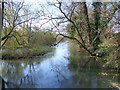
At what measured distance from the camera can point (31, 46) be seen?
3.43 metres

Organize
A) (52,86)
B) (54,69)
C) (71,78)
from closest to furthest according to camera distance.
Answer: (52,86) → (71,78) → (54,69)

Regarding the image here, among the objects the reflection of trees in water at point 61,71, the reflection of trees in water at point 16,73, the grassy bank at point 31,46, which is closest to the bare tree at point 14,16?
the grassy bank at point 31,46

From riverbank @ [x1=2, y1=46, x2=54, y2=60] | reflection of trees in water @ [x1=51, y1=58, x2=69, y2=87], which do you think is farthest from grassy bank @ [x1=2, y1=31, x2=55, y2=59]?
reflection of trees in water @ [x1=51, y1=58, x2=69, y2=87]

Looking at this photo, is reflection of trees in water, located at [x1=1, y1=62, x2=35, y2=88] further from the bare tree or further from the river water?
the bare tree

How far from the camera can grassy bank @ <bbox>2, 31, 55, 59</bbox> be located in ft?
10.9

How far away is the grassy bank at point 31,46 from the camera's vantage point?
3336mm

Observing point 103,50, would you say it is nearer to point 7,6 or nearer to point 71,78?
point 71,78

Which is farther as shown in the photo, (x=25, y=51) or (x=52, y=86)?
(x=25, y=51)

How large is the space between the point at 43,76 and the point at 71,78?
0.46 meters

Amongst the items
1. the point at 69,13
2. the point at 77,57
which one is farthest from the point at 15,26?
the point at 77,57

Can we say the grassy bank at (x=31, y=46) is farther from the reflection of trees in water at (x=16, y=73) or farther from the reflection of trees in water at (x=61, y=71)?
Answer: the reflection of trees in water at (x=61, y=71)

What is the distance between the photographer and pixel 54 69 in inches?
134

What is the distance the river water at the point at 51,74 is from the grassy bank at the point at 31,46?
103mm

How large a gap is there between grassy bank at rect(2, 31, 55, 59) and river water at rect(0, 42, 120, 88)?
103 millimetres
